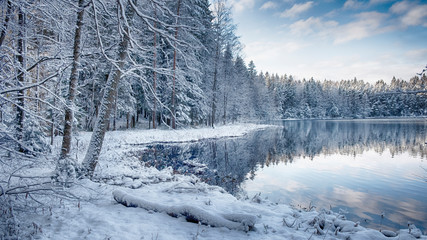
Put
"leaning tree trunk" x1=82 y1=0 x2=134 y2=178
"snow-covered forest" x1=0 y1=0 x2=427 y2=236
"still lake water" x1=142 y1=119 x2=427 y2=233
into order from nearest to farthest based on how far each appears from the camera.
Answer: "snow-covered forest" x1=0 y1=0 x2=427 y2=236
"still lake water" x1=142 y1=119 x2=427 y2=233
"leaning tree trunk" x1=82 y1=0 x2=134 y2=178

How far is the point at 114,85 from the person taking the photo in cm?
648

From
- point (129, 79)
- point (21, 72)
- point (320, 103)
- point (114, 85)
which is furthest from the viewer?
point (320, 103)

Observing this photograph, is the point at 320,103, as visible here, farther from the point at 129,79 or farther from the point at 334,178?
the point at 334,178

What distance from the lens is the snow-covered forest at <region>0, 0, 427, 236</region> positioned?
2.66m

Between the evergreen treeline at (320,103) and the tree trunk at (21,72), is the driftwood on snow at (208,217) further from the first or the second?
the evergreen treeline at (320,103)

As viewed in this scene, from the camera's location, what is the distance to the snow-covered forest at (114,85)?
8.73ft

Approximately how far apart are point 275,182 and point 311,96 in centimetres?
7983

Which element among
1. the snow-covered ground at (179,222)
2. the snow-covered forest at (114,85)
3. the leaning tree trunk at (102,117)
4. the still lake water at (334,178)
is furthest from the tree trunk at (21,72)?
the still lake water at (334,178)

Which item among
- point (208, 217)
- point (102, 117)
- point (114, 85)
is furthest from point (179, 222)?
point (114, 85)

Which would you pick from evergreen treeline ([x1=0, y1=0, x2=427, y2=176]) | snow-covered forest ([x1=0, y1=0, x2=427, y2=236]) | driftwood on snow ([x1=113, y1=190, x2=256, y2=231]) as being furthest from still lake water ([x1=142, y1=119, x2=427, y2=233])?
snow-covered forest ([x1=0, y1=0, x2=427, y2=236])

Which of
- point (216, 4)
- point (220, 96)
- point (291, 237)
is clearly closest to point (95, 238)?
point (291, 237)

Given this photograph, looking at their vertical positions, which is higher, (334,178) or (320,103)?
(320,103)

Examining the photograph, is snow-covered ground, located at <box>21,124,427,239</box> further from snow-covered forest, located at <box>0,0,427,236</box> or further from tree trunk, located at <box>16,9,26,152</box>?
tree trunk, located at <box>16,9,26,152</box>

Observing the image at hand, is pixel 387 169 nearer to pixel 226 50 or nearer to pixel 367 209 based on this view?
pixel 367 209
